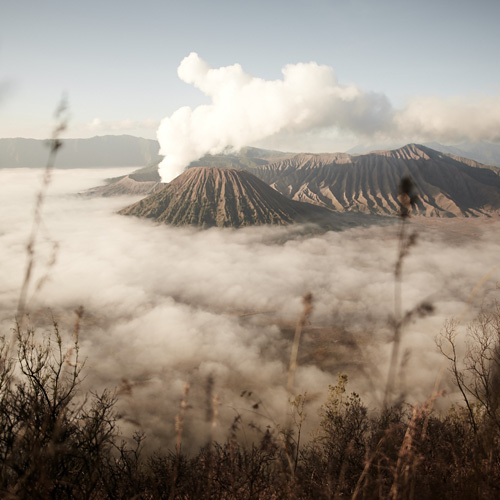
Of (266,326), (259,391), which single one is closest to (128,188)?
(266,326)

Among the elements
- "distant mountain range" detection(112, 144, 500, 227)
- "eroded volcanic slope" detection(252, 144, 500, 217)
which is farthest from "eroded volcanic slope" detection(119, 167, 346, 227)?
"eroded volcanic slope" detection(252, 144, 500, 217)

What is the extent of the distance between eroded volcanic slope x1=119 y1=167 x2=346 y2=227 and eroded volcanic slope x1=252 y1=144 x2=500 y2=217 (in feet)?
161

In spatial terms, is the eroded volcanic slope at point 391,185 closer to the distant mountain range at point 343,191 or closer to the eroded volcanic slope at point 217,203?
the distant mountain range at point 343,191

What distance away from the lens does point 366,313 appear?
2682 inches

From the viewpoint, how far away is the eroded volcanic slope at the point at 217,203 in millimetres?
118000

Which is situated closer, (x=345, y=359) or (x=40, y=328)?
(x=345, y=359)

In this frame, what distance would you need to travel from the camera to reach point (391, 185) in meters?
172

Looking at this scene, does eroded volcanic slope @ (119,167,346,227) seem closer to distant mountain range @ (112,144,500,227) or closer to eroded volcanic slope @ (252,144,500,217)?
distant mountain range @ (112,144,500,227)

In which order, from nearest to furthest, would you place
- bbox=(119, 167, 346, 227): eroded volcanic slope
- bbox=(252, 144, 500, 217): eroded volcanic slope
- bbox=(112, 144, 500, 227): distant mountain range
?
bbox=(119, 167, 346, 227): eroded volcanic slope → bbox=(112, 144, 500, 227): distant mountain range → bbox=(252, 144, 500, 217): eroded volcanic slope

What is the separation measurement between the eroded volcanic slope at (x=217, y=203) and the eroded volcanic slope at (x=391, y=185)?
161 ft

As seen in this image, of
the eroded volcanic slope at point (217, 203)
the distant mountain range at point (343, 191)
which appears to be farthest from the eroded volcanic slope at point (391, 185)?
the eroded volcanic slope at point (217, 203)

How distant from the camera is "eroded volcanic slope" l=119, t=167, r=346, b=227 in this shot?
118000mm

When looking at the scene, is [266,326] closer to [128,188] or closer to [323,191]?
[323,191]

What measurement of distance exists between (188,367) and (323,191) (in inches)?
5723
